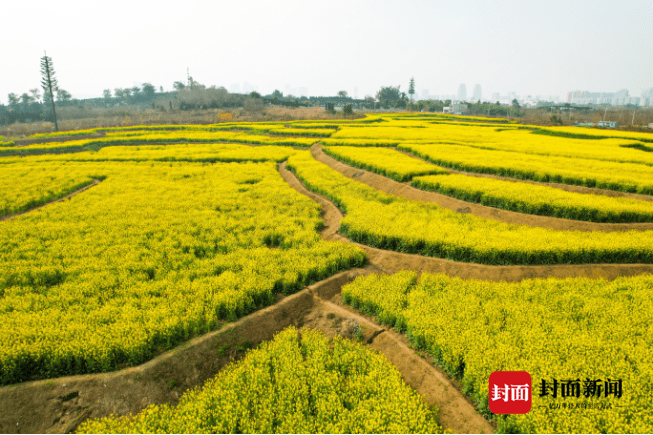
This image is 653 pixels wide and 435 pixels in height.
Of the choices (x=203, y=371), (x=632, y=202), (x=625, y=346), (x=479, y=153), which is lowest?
(x=203, y=371)

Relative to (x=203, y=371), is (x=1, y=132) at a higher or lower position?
higher

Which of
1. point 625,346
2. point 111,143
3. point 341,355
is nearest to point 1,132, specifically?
point 111,143

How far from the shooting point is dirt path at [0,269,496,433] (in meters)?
5.72

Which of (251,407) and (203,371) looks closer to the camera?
(251,407)

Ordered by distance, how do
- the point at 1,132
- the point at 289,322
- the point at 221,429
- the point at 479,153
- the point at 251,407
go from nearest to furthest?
the point at 221,429
the point at 251,407
the point at 289,322
the point at 479,153
the point at 1,132

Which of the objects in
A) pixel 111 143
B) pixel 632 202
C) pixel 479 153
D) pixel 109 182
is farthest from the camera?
pixel 111 143

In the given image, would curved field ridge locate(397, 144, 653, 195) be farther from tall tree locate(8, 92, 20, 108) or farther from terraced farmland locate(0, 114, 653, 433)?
tall tree locate(8, 92, 20, 108)

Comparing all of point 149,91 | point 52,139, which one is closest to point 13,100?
point 149,91

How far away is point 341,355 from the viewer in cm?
700

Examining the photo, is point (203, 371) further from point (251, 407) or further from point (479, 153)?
point (479, 153)

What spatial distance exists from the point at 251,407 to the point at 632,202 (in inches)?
666

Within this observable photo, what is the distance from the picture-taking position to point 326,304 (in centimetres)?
924

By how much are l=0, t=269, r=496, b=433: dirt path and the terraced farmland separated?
1.3 inches

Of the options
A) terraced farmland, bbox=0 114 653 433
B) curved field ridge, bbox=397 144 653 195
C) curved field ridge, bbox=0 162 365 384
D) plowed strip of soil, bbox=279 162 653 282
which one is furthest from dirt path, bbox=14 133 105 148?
plowed strip of soil, bbox=279 162 653 282
